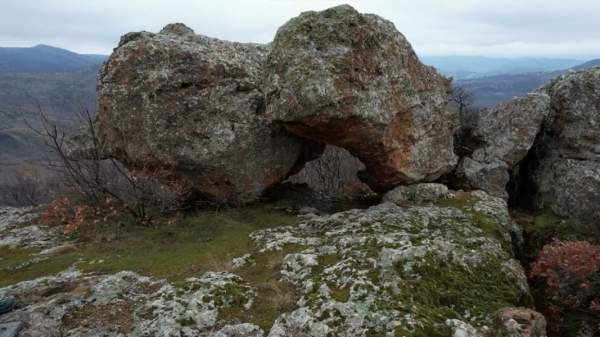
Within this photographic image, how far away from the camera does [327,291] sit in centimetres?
1027

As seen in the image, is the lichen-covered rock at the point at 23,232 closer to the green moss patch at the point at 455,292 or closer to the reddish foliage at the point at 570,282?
the green moss patch at the point at 455,292

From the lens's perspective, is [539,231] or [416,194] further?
[416,194]

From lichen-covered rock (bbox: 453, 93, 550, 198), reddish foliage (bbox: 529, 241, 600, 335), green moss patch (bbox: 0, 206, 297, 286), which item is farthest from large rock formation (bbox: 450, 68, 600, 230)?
green moss patch (bbox: 0, 206, 297, 286)

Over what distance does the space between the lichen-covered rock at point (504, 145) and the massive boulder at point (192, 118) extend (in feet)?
25.1

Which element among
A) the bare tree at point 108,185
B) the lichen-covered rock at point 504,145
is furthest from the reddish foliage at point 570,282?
the bare tree at point 108,185

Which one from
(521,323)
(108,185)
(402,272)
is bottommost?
(521,323)

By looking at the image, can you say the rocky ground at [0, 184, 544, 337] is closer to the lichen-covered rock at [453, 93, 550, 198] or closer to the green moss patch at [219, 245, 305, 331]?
the green moss patch at [219, 245, 305, 331]

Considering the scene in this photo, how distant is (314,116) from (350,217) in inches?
148

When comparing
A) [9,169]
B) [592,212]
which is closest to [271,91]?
[592,212]

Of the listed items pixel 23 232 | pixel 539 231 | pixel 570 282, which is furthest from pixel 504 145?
pixel 23 232

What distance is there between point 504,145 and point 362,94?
7264 millimetres

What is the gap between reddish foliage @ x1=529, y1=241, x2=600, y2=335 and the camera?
1245 cm

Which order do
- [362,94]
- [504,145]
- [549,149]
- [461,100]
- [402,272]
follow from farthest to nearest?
[461,100]
[549,149]
[504,145]
[362,94]
[402,272]

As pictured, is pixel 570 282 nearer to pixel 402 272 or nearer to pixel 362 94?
pixel 402 272
